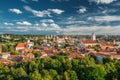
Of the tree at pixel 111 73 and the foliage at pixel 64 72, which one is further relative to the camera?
the tree at pixel 111 73

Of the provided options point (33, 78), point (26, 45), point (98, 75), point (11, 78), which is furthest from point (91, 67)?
point (26, 45)

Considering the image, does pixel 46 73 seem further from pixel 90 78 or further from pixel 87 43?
pixel 87 43

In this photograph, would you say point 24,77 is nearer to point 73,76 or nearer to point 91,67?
point 73,76

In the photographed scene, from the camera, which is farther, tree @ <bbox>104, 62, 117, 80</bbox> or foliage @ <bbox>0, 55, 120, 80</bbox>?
tree @ <bbox>104, 62, 117, 80</bbox>

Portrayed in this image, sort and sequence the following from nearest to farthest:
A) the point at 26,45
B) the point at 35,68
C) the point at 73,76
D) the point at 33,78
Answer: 1. the point at 33,78
2. the point at 73,76
3. the point at 35,68
4. the point at 26,45

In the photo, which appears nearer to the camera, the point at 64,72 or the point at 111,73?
the point at 64,72

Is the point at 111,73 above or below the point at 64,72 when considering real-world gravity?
below

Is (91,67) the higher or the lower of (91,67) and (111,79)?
Result: the higher

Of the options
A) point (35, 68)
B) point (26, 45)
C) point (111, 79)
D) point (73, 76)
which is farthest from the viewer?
point (26, 45)

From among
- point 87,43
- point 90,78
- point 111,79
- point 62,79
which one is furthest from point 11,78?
point 87,43

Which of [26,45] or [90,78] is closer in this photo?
[90,78]
